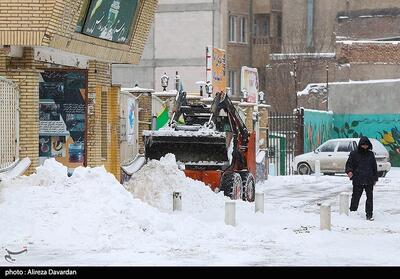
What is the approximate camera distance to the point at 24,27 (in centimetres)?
1923

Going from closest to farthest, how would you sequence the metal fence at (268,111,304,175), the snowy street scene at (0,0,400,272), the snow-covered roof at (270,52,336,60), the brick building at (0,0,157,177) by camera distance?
the snowy street scene at (0,0,400,272)
the brick building at (0,0,157,177)
the metal fence at (268,111,304,175)
the snow-covered roof at (270,52,336,60)

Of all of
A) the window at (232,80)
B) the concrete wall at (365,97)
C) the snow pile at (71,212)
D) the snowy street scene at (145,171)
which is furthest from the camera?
the window at (232,80)

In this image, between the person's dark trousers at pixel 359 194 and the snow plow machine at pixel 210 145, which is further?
the snow plow machine at pixel 210 145

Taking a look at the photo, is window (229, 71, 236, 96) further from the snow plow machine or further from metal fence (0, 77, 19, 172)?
metal fence (0, 77, 19, 172)

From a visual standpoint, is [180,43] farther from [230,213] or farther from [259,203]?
[230,213]

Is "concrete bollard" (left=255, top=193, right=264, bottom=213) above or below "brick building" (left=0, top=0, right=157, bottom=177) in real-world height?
below

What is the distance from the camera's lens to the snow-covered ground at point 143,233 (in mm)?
13578

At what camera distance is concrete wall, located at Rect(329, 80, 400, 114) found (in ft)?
156

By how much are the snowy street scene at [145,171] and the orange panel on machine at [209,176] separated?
0.02 meters

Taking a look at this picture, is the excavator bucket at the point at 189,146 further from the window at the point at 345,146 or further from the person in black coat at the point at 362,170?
the window at the point at 345,146

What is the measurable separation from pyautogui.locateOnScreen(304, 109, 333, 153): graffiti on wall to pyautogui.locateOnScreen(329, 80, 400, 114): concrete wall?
0.85 m

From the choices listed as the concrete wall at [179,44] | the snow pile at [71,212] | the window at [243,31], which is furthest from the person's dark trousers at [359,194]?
the window at [243,31]

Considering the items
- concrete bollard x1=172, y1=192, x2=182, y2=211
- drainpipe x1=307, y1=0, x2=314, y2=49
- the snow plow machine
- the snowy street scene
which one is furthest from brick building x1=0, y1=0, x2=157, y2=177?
drainpipe x1=307, y1=0, x2=314, y2=49

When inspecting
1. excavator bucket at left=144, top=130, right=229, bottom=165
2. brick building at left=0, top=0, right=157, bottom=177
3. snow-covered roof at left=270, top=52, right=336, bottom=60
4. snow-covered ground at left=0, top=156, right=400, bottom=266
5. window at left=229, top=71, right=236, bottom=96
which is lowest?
snow-covered ground at left=0, top=156, right=400, bottom=266
